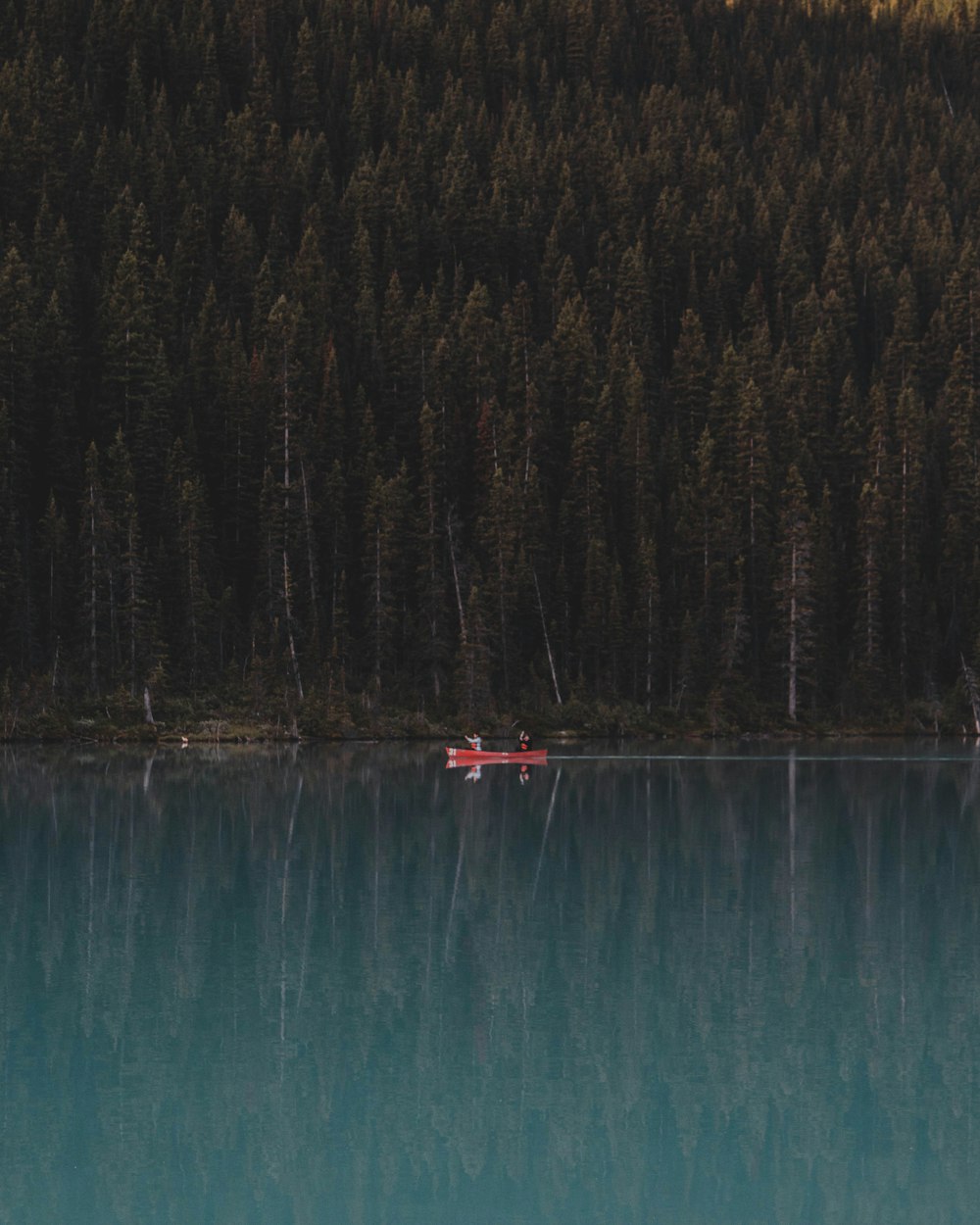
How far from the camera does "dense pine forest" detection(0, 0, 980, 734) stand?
88.8m

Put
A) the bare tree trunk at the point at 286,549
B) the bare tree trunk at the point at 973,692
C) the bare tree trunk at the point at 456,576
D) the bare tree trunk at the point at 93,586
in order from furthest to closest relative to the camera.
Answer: the bare tree trunk at the point at 973,692
the bare tree trunk at the point at 456,576
the bare tree trunk at the point at 286,549
the bare tree trunk at the point at 93,586

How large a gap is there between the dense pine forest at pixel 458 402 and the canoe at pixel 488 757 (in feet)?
50.9

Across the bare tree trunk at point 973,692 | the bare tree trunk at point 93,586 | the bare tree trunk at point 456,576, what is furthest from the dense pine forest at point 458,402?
the bare tree trunk at point 973,692

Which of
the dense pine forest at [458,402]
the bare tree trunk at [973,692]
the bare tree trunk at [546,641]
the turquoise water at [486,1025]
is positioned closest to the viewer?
the turquoise water at [486,1025]

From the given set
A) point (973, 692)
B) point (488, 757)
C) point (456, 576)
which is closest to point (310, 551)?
point (456, 576)

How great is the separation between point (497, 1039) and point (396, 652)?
73653 millimetres

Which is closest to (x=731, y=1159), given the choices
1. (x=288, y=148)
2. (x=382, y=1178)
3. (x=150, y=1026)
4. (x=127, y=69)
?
(x=382, y=1178)

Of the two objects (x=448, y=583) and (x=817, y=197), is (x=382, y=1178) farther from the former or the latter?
(x=817, y=197)

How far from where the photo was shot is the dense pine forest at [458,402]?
88.8m

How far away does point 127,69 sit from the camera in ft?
456

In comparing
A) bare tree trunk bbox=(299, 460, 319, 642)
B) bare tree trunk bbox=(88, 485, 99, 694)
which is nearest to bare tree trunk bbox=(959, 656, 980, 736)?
bare tree trunk bbox=(299, 460, 319, 642)

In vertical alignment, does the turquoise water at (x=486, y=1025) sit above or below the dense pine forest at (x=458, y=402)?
below

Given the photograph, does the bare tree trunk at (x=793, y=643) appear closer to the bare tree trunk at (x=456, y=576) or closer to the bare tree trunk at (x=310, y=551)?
the bare tree trunk at (x=456, y=576)

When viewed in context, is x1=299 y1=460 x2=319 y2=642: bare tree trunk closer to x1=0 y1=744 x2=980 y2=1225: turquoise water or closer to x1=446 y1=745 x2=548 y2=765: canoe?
x1=446 y1=745 x2=548 y2=765: canoe
